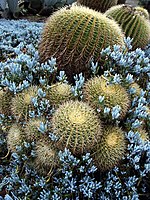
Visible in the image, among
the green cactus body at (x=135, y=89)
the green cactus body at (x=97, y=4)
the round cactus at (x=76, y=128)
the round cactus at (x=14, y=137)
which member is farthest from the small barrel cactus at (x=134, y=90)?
the green cactus body at (x=97, y=4)

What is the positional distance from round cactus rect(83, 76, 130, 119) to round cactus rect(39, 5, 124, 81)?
0.28m

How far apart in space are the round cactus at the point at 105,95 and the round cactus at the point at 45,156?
314 millimetres

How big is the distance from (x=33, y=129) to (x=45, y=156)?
17cm

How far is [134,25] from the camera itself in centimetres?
387

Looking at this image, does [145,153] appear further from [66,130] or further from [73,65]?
[73,65]

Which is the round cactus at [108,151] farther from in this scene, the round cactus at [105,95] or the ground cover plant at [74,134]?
the round cactus at [105,95]

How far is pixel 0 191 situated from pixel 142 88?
107 centimetres

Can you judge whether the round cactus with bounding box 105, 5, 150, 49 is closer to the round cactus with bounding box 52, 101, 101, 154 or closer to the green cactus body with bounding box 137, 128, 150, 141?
→ the green cactus body with bounding box 137, 128, 150, 141

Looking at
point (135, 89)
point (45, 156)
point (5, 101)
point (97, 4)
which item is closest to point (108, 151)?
point (45, 156)

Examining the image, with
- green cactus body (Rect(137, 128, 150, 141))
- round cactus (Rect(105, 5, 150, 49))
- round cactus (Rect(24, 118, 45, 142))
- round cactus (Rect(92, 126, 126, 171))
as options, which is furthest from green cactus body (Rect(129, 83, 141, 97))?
round cactus (Rect(105, 5, 150, 49))

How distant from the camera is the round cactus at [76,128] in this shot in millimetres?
1706

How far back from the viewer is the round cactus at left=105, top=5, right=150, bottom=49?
12.6 feet

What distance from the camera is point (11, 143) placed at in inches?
76.8

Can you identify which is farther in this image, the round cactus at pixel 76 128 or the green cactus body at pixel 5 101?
the green cactus body at pixel 5 101
